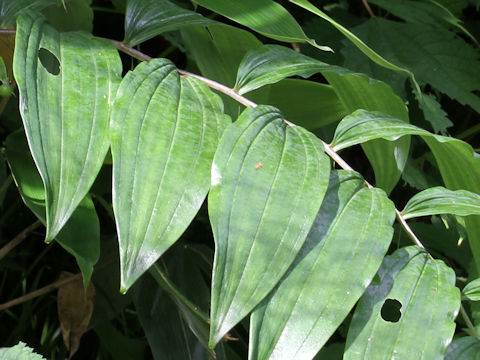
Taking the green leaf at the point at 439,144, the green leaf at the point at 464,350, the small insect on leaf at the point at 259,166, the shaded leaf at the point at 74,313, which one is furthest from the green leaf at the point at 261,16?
the shaded leaf at the point at 74,313

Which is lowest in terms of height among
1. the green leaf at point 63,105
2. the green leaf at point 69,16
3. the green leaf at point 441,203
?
the green leaf at point 441,203

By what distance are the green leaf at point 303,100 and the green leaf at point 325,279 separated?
0.37 meters

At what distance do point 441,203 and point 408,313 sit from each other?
136 mm

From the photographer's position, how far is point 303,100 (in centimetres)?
86

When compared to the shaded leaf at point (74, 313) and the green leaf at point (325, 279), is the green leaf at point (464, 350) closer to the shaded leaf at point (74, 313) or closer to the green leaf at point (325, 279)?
the green leaf at point (325, 279)

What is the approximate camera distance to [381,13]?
1304 millimetres

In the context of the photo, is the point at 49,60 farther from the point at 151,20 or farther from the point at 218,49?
the point at 218,49

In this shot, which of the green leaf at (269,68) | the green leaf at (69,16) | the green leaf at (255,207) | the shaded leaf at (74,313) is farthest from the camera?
the shaded leaf at (74,313)

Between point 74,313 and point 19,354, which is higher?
point 19,354

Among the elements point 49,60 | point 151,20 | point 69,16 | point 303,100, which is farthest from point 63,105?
point 303,100

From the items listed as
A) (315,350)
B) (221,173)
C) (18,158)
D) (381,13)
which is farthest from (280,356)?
(381,13)

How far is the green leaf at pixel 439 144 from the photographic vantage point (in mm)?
584

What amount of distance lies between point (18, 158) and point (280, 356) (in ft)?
1.45

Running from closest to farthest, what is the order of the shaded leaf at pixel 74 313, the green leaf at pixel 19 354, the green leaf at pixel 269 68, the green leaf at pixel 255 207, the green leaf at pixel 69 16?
the green leaf at pixel 255 207 < the green leaf at pixel 19 354 < the green leaf at pixel 269 68 < the green leaf at pixel 69 16 < the shaded leaf at pixel 74 313
